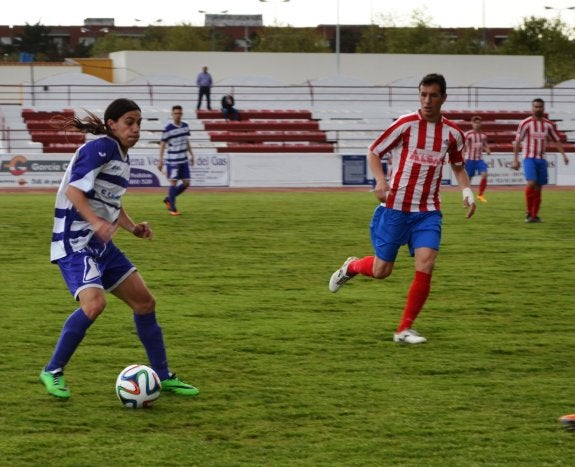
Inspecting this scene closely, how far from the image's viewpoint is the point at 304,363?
23.0 ft

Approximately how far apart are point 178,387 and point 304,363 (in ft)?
3.61

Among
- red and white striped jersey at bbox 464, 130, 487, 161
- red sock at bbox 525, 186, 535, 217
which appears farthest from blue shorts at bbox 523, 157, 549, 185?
red and white striped jersey at bbox 464, 130, 487, 161

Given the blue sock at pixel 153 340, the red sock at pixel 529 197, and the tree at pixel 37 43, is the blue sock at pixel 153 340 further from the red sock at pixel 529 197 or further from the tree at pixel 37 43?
the tree at pixel 37 43

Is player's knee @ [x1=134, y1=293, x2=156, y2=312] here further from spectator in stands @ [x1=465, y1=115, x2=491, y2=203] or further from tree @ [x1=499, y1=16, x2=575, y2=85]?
tree @ [x1=499, y1=16, x2=575, y2=85]

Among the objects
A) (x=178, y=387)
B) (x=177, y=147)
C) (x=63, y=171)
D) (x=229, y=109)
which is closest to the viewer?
(x=178, y=387)

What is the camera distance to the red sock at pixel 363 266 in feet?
27.3

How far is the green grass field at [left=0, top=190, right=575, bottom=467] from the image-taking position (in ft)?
16.8

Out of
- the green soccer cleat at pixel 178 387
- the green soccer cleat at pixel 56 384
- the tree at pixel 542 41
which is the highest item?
the tree at pixel 542 41

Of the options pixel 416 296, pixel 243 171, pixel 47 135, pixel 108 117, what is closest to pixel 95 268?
pixel 108 117

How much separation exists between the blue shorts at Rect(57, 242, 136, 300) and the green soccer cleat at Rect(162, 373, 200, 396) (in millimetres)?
639

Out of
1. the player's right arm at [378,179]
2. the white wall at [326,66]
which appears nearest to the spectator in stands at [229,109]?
the white wall at [326,66]

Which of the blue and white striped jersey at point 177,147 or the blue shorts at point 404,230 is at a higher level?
the blue and white striped jersey at point 177,147

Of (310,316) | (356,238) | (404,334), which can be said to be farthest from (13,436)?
(356,238)

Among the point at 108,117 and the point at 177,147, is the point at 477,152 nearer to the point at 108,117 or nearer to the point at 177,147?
the point at 177,147
